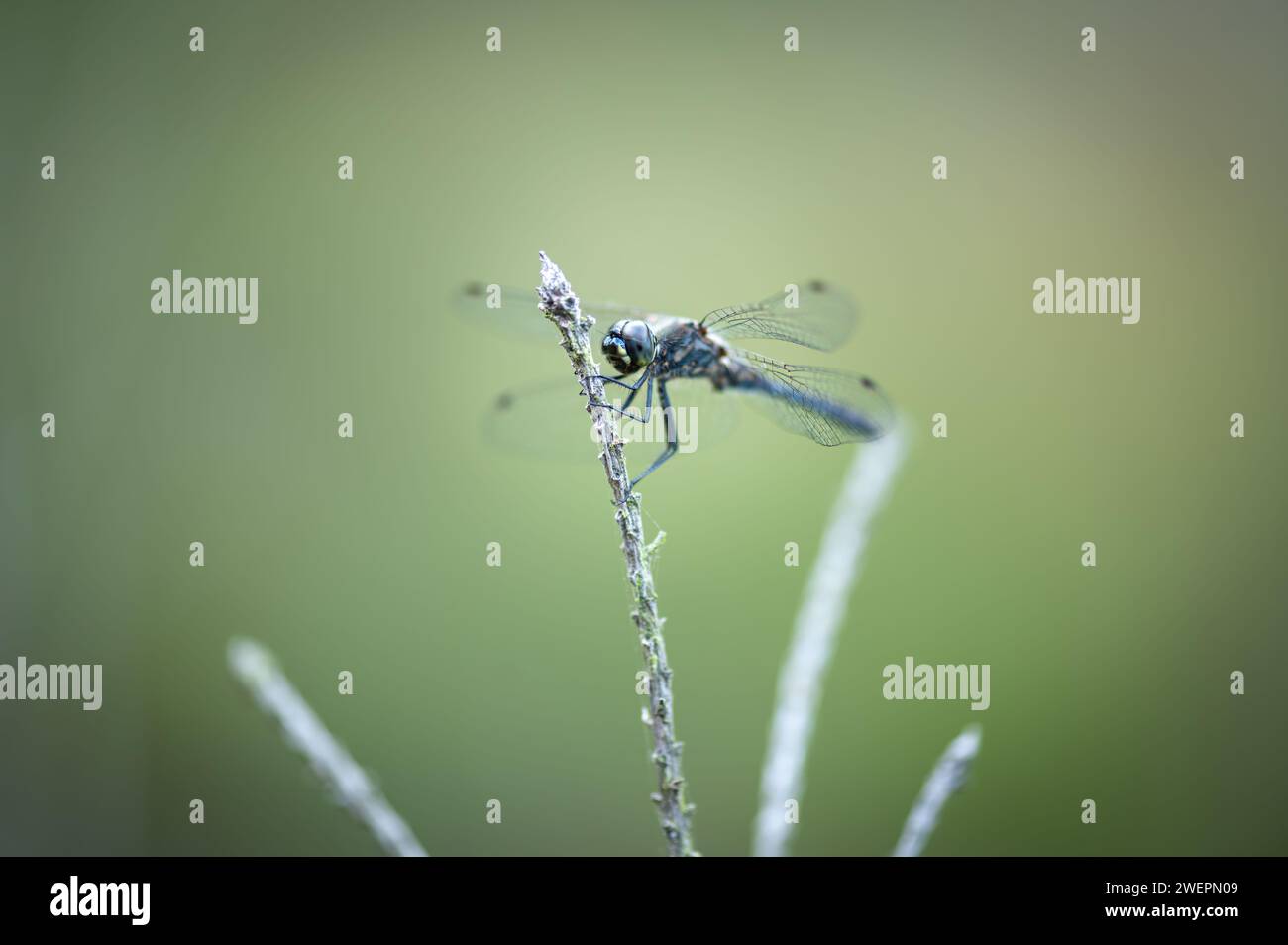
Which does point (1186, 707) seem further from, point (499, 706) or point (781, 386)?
point (499, 706)

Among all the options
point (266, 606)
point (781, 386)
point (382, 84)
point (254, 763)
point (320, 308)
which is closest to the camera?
point (781, 386)

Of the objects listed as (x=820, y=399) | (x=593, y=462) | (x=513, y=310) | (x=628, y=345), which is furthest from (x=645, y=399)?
(x=593, y=462)

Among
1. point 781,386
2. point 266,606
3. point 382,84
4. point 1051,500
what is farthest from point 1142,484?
point 382,84

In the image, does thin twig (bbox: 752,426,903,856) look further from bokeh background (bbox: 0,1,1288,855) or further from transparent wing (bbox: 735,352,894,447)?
bokeh background (bbox: 0,1,1288,855)

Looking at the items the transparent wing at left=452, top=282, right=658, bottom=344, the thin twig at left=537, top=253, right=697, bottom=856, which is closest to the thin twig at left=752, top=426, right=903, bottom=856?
the thin twig at left=537, top=253, right=697, bottom=856

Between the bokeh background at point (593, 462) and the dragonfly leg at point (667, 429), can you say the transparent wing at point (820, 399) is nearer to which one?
the dragonfly leg at point (667, 429)

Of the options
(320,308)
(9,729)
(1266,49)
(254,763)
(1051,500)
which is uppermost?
(1266,49)
